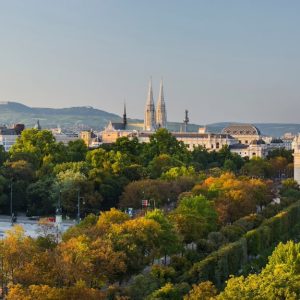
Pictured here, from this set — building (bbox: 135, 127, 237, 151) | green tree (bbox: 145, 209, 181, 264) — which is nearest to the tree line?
green tree (bbox: 145, 209, 181, 264)

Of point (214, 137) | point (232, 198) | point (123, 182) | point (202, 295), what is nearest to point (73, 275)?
point (202, 295)

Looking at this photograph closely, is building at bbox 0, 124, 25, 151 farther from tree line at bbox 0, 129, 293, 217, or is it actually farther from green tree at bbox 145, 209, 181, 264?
green tree at bbox 145, 209, 181, 264

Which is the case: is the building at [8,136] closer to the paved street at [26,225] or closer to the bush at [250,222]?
the paved street at [26,225]

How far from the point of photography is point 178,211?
49062mm

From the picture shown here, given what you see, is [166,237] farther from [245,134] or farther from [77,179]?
[245,134]

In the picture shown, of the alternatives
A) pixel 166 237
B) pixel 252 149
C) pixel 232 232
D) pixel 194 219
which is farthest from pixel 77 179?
pixel 252 149

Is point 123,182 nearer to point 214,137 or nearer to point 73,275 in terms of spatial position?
point 73,275

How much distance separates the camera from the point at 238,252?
4294 centimetres

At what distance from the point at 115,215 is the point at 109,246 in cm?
869

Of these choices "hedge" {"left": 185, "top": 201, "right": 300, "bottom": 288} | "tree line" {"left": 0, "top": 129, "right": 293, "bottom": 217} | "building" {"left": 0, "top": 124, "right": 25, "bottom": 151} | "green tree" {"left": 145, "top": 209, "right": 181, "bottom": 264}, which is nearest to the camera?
"hedge" {"left": 185, "top": 201, "right": 300, "bottom": 288}

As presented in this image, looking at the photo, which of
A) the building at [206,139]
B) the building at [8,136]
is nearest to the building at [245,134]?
the building at [206,139]

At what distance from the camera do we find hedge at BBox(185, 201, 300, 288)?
37812 millimetres

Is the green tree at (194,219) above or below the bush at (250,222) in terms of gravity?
above

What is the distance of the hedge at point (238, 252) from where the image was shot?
37.8 meters
